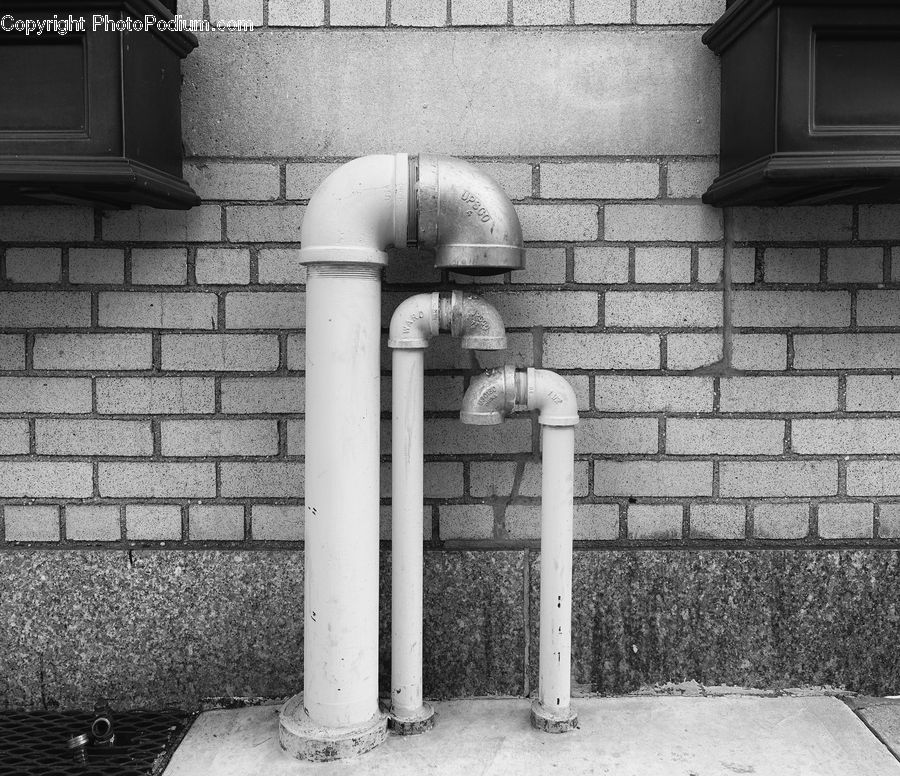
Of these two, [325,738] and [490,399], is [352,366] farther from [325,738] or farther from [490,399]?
[325,738]

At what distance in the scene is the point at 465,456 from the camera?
278 centimetres

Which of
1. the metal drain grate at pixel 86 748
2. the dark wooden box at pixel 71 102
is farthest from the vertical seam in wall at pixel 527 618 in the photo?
the dark wooden box at pixel 71 102

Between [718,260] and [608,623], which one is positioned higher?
[718,260]

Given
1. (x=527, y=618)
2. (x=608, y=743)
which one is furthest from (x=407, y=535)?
(x=608, y=743)

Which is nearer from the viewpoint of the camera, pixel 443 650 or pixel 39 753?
pixel 39 753

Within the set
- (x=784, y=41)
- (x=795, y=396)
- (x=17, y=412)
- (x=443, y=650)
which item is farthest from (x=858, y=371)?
(x=17, y=412)

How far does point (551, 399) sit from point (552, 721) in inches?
37.8

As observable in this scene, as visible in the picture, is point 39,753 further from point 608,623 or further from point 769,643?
point 769,643

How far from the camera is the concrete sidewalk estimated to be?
A: 236cm

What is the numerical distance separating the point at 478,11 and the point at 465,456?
1410mm

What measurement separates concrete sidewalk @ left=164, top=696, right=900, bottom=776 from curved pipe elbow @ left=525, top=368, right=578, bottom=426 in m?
0.94

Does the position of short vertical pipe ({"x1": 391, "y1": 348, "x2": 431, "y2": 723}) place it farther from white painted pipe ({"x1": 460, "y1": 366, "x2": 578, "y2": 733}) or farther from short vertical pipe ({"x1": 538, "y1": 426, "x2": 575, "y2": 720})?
short vertical pipe ({"x1": 538, "y1": 426, "x2": 575, "y2": 720})

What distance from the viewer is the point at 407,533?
251cm

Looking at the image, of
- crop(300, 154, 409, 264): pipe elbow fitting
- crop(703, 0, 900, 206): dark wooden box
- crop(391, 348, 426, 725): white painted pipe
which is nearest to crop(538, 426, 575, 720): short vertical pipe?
crop(391, 348, 426, 725): white painted pipe
